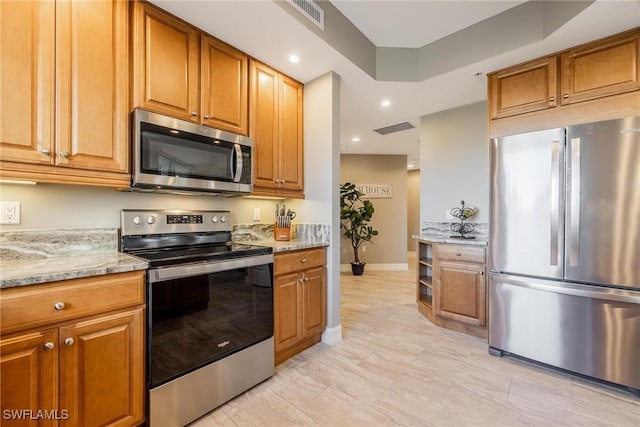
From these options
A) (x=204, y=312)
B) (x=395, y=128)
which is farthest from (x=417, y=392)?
(x=395, y=128)

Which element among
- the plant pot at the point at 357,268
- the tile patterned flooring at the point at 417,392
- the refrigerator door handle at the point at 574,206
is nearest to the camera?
the tile patterned flooring at the point at 417,392

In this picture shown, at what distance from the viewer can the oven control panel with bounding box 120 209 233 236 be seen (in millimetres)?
1787

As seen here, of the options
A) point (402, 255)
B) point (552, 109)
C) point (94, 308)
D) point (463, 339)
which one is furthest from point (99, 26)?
point (402, 255)

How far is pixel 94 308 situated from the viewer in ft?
4.03

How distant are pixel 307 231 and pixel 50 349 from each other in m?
1.86

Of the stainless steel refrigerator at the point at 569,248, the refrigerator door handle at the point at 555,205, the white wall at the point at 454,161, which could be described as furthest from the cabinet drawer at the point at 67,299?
the white wall at the point at 454,161

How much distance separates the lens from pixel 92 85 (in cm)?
149

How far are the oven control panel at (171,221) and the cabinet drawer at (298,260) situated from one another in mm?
589

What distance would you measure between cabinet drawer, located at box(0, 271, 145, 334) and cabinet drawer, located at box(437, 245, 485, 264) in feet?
8.64

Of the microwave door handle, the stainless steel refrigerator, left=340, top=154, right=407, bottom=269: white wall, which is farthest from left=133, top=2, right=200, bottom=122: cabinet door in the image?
left=340, top=154, right=407, bottom=269: white wall

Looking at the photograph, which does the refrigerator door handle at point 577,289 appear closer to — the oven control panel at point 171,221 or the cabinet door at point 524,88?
the cabinet door at point 524,88

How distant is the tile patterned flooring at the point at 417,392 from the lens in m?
1.59

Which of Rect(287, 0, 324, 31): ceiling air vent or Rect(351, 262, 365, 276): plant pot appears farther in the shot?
Rect(351, 262, 365, 276): plant pot

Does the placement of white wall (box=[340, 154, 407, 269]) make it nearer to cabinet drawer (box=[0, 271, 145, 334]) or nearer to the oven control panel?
the oven control panel
